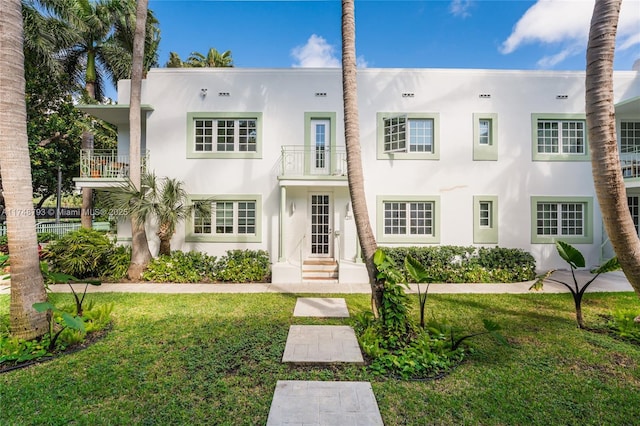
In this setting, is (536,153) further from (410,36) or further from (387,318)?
(387,318)

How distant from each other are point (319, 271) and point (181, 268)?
4572mm

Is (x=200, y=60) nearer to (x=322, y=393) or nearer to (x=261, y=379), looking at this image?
(x=261, y=379)

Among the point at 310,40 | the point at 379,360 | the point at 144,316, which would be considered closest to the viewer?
the point at 379,360

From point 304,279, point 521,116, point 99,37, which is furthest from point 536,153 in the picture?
point 99,37

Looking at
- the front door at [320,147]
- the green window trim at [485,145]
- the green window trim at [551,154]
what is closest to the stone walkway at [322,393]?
the front door at [320,147]

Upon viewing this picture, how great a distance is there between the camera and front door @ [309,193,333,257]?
10445 mm

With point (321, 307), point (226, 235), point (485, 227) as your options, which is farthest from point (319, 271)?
point (485, 227)

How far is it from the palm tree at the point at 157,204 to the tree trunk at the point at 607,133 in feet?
32.6

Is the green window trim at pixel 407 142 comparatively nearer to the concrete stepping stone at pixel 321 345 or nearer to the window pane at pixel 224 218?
the window pane at pixel 224 218

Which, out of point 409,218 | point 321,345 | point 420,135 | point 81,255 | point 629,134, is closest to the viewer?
point 321,345

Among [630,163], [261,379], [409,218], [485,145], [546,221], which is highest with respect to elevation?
[485,145]

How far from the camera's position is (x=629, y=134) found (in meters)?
10.9

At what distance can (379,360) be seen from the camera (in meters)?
4.26

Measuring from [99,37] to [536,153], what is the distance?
21.9m
